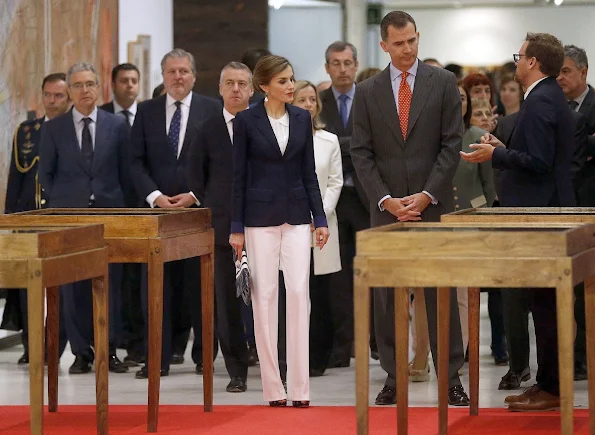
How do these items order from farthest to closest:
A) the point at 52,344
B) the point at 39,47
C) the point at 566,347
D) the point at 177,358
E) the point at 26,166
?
the point at 39,47
the point at 26,166
the point at 177,358
the point at 52,344
the point at 566,347

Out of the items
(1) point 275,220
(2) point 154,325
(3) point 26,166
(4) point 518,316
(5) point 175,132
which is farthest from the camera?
(3) point 26,166

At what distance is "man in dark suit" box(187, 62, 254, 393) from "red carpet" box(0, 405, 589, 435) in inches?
27.5

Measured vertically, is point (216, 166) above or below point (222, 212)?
above

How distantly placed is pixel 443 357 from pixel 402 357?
0.38 metres

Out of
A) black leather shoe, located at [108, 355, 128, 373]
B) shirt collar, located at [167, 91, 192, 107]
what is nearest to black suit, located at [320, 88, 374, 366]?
shirt collar, located at [167, 91, 192, 107]

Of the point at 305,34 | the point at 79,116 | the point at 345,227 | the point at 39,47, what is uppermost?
the point at 305,34

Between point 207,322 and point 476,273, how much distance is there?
2.05m

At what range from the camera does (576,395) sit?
22.2 ft

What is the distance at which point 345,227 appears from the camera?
820cm

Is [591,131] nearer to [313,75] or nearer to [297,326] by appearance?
[297,326]

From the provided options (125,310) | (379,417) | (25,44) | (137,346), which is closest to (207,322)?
(379,417)

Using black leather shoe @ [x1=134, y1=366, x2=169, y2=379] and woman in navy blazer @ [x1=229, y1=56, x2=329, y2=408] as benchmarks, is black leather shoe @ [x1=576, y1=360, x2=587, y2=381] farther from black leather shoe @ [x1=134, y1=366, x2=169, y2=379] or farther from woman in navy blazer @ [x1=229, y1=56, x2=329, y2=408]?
black leather shoe @ [x1=134, y1=366, x2=169, y2=379]

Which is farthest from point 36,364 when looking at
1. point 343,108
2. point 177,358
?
point 343,108

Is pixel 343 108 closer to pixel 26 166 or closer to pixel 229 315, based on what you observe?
pixel 229 315
